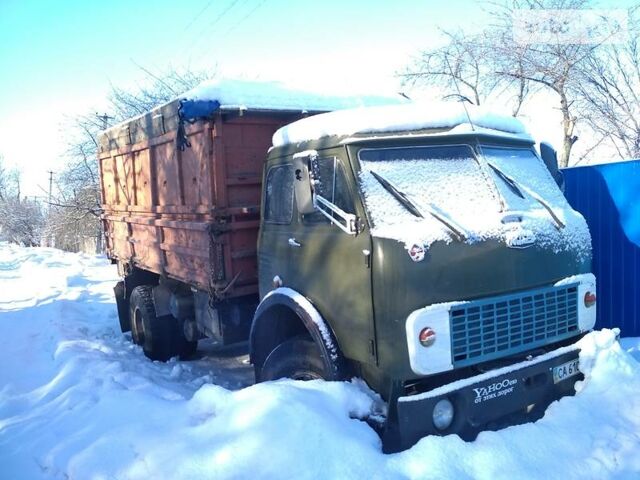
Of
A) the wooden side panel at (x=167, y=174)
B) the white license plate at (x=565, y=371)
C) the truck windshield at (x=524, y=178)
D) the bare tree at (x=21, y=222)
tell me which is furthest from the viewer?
the bare tree at (x=21, y=222)

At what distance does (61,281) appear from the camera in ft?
42.5

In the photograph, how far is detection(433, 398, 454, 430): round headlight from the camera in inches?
122

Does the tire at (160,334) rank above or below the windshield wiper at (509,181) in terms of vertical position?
below

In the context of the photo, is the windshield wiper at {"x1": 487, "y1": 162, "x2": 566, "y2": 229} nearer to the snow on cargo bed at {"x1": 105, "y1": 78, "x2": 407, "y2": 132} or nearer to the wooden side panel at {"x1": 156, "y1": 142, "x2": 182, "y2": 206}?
the snow on cargo bed at {"x1": 105, "y1": 78, "x2": 407, "y2": 132}

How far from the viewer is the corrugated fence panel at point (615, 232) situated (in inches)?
209

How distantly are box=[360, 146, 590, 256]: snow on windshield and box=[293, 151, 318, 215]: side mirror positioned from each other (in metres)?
0.35

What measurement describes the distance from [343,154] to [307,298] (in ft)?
3.42

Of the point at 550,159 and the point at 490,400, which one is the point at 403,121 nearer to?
the point at 550,159

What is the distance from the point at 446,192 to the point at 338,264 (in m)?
0.86

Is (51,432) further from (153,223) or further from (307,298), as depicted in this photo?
(153,223)

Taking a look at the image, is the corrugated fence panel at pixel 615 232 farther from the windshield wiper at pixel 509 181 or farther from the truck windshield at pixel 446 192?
the windshield wiper at pixel 509 181

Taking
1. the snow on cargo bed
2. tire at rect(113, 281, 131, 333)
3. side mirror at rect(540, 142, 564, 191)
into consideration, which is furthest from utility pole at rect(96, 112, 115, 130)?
side mirror at rect(540, 142, 564, 191)

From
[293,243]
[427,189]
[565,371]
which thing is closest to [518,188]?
[427,189]

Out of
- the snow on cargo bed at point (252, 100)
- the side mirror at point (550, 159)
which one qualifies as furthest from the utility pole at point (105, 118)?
the side mirror at point (550, 159)
